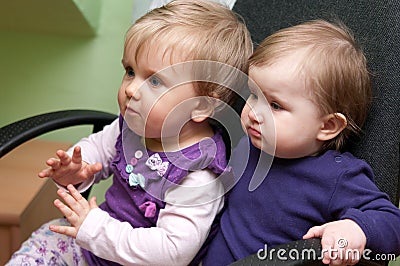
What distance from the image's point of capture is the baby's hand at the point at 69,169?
1124 mm

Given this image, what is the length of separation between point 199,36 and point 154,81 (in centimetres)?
10

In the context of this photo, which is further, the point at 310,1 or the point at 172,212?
the point at 310,1

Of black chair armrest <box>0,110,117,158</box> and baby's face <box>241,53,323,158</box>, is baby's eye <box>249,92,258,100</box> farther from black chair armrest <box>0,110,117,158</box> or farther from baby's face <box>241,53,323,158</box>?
black chair armrest <box>0,110,117,158</box>

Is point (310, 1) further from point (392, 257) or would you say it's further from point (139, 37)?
point (392, 257)

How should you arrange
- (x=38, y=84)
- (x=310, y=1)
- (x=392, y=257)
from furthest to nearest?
(x=38, y=84) → (x=310, y=1) → (x=392, y=257)

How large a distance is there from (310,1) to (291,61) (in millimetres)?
274

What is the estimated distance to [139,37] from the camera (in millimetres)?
1039

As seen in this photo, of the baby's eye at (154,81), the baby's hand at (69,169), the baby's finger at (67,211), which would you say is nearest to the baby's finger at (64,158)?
the baby's hand at (69,169)

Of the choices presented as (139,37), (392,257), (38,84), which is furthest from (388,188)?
(38,84)

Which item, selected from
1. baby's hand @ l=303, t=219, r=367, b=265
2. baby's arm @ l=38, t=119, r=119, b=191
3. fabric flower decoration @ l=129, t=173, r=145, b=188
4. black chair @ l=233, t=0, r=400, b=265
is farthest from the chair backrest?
baby's arm @ l=38, t=119, r=119, b=191

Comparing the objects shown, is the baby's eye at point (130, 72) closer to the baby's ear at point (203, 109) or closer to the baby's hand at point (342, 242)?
the baby's ear at point (203, 109)

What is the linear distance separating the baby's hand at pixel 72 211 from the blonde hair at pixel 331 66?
360mm

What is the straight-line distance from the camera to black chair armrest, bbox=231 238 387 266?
0.87 metres

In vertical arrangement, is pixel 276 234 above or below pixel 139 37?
below
